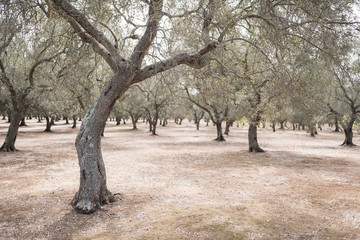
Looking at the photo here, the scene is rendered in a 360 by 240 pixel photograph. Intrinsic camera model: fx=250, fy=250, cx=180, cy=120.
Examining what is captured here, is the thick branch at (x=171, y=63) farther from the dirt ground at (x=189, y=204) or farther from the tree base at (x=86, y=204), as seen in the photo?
the dirt ground at (x=189, y=204)

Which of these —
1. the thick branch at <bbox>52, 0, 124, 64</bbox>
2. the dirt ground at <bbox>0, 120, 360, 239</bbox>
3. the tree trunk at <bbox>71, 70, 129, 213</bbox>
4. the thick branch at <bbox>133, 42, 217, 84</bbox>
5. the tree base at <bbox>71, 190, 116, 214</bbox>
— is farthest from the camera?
the thick branch at <bbox>133, 42, 217, 84</bbox>

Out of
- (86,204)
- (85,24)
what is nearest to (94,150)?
(86,204)

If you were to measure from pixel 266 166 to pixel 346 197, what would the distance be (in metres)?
6.19

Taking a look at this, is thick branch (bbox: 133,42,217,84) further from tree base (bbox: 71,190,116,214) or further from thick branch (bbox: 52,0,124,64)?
tree base (bbox: 71,190,116,214)

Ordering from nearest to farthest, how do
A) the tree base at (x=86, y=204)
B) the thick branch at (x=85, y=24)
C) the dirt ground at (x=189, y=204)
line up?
the dirt ground at (x=189, y=204), the thick branch at (x=85, y=24), the tree base at (x=86, y=204)

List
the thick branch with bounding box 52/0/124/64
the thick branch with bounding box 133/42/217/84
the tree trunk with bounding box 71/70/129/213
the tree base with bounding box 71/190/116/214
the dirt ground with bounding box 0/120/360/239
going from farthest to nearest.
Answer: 1. the thick branch with bounding box 133/42/217/84
2. the tree trunk with bounding box 71/70/129/213
3. the tree base with bounding box 71/190/116/214
4. the thick branch with bounding box 52/0/124/64
5. the dirt ground with bounding box 0/120/360/239

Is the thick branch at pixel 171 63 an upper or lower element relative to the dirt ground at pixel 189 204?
upper

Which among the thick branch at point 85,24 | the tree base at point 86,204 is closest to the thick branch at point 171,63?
the thick branch at point 85,24

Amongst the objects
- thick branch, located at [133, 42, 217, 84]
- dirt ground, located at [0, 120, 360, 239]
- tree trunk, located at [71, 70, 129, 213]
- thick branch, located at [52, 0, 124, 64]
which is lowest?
dirt ground, located at [0, 120, 360, 239]

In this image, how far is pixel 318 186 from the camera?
9.65 metres

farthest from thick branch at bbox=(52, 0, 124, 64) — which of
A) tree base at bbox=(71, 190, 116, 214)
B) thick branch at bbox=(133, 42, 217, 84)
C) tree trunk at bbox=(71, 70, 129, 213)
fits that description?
tree base at bbox=(71, 190, 116, 214)

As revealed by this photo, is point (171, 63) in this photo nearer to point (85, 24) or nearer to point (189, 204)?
point (85, 24)

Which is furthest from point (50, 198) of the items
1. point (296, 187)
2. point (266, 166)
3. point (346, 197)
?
point (266, 166)

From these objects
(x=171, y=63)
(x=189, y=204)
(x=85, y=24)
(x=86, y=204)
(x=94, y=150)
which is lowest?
(x=189, y=204)
